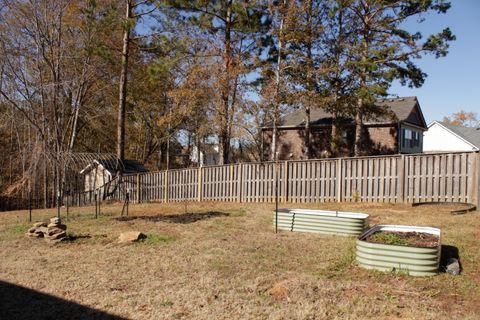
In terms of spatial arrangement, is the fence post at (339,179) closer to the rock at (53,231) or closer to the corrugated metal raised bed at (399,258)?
the corrugated metal raised bed at (399,258)

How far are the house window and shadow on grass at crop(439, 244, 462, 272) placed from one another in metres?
21.3

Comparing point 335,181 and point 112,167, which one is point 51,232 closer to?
point 335,181

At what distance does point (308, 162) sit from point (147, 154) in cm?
2128

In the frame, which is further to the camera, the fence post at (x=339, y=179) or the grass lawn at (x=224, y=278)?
the fence post at (x=339, y=179)

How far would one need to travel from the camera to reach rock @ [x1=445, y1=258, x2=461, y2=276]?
202 inches

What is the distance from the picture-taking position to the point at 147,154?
106 ft

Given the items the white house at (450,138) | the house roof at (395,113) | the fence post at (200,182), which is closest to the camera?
the fence post at (200,182)

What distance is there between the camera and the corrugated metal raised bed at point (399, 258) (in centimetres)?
502

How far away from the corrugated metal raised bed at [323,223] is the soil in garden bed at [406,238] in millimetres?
1278

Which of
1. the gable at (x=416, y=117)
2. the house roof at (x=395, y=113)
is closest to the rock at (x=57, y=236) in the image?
the house roof at (x=395, y=113)

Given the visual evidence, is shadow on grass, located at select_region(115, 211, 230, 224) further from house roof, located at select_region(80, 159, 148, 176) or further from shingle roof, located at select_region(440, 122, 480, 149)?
shingle roof, located at select_region(440, 122, 480, 149)

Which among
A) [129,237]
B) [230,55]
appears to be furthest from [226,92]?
[129,237]

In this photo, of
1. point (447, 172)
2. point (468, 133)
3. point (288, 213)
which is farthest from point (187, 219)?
point (468, 133)

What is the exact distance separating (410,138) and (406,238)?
23.6m
